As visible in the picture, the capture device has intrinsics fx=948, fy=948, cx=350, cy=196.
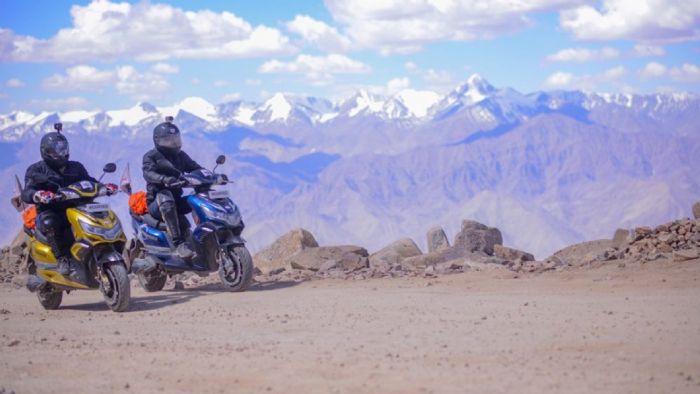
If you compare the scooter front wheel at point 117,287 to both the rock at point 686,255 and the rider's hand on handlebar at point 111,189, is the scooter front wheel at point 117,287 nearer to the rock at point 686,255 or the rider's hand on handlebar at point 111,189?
the rider's hand on handlebar at point 111,189

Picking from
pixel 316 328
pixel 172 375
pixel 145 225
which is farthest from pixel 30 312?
pixel 172 375

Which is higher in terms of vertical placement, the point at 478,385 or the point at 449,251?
the point at 449,251

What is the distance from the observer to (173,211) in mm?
13305

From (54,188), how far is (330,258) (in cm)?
657

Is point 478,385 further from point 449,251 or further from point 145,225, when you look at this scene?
point 449,251

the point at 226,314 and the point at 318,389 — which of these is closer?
the point at 318,389

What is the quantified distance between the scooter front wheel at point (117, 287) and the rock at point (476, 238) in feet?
26.8

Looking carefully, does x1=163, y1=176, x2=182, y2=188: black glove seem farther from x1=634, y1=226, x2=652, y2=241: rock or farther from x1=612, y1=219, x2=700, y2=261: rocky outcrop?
x1=634, y1=226, x2=652, y2=241: rock

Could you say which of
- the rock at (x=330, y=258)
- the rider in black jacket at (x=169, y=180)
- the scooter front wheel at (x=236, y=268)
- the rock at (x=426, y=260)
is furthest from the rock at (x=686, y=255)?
the rider in black jacket at (x=169, y=180)

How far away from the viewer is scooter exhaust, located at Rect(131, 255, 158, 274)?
13680 mm

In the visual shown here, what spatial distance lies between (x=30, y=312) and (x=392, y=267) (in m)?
5.59

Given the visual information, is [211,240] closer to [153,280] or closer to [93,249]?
[153,280]

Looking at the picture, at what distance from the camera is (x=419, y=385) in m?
6.81

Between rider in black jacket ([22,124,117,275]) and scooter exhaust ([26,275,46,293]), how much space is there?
1.88ft
